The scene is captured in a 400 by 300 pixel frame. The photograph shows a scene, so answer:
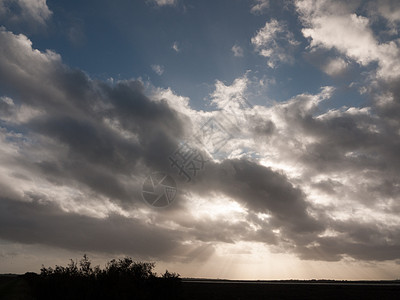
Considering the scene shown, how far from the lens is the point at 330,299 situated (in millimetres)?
66688

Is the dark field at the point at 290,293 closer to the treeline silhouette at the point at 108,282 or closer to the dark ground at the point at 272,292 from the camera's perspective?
the dark ground at the point at 272,292

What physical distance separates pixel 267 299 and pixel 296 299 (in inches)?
257

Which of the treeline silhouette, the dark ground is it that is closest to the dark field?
the dark ground

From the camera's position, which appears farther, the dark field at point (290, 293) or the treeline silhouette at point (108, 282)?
the dark field at point (290, 293)

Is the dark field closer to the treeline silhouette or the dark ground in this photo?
the dark ground

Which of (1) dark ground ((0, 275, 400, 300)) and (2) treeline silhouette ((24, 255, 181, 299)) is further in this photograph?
(1) dark ground ((0, 275, 400, 300))

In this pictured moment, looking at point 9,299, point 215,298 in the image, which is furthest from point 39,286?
point 215,298

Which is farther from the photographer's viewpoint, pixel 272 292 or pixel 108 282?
pixel 272 292

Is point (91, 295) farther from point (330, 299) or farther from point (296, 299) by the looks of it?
point (330, 299)

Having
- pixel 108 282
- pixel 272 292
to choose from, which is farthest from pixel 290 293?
pixel 108 282

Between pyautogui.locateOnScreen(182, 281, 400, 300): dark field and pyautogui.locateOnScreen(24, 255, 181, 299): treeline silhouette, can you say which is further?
pyautogui.locateOnScreen(182, 281, 400, 300): dark field

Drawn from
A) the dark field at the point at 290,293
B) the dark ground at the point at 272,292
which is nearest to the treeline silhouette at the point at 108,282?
Result: the dark ground at the point at 272,292

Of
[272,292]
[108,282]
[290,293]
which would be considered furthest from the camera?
[272,292]

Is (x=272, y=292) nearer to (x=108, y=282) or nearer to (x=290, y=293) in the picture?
(x=290, y=293)
